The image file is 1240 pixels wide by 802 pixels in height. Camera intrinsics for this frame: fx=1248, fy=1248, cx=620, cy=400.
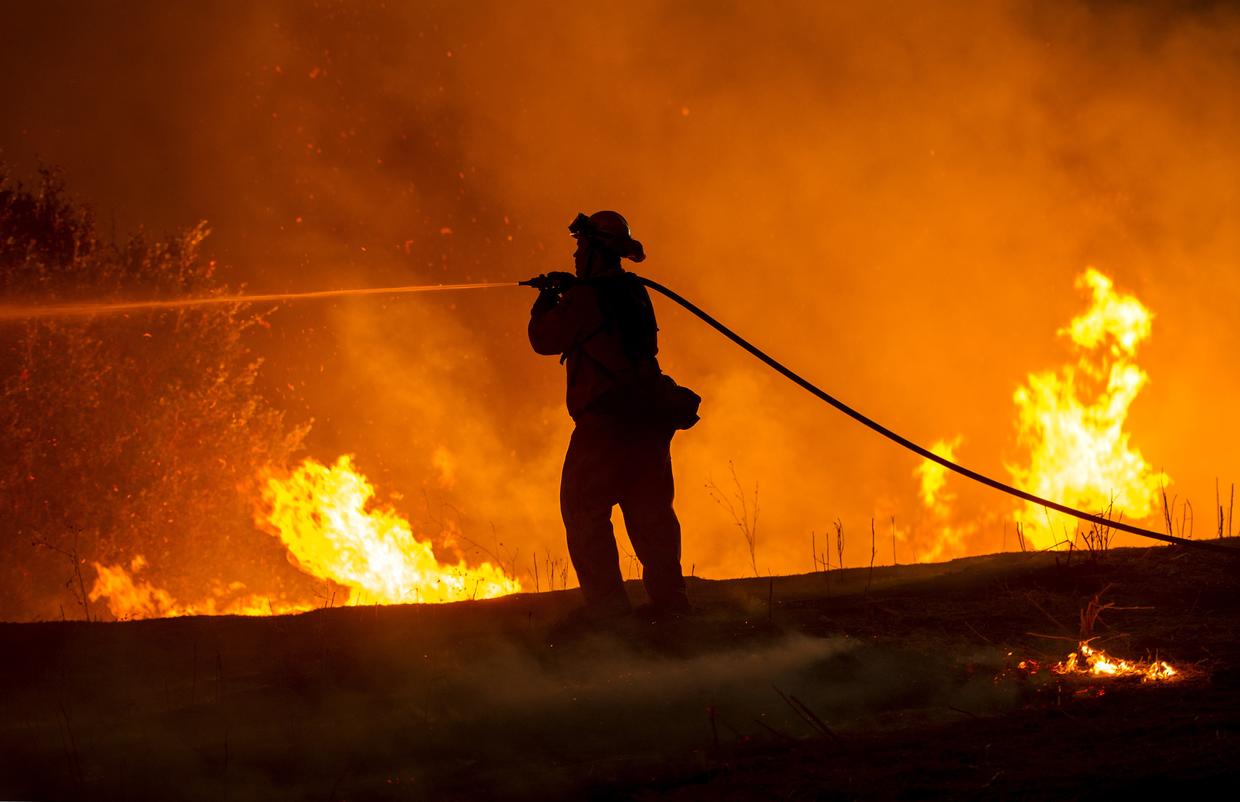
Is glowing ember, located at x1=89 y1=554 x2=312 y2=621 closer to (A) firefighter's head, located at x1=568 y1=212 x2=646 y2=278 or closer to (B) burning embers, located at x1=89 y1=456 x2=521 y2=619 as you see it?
(B) burning embers, located at x1=89 y1=456 x2=521 y2=619

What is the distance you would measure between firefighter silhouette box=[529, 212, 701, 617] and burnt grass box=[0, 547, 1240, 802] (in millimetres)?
366

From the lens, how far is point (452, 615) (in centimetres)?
824

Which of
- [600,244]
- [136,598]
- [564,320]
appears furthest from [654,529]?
[136,598]

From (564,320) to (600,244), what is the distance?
0.64m

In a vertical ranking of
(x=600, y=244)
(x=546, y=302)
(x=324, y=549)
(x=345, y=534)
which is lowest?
(x=546, y=302)

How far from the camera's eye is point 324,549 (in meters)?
21.9

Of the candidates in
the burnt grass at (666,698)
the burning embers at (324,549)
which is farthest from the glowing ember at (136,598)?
the burnt grass at (666,698)

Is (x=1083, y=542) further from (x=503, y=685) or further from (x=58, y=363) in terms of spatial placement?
(x=58, y=363)

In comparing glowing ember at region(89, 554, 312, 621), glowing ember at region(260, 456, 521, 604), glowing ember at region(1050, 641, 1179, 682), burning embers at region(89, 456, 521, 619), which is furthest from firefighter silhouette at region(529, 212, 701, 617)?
glowing ember at region(89, 554, 312, 621)

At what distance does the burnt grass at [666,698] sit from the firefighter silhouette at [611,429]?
14.4 inches

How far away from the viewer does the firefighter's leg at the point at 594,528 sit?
24.7ft

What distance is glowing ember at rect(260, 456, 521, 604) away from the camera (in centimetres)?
2030

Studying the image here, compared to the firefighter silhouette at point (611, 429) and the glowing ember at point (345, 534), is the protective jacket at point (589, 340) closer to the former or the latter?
the firefighter silhouette at point (611, 429)

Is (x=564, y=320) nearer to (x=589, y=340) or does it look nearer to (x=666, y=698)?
(x=589, y=340)
